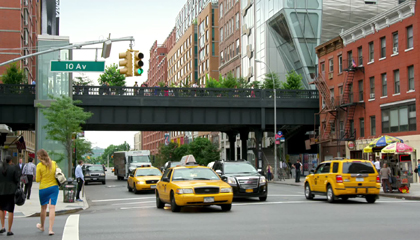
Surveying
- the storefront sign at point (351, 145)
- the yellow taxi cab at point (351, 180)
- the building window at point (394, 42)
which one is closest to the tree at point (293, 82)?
the storefront sign at point (351, 145)

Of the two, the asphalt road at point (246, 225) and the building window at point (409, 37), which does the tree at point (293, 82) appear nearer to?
the building window at point (409, 37)

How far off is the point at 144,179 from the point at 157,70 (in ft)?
429

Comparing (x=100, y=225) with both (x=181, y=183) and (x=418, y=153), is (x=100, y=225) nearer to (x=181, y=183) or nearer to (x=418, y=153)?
(x=181, y=183)

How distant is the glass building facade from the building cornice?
1679 centimetres

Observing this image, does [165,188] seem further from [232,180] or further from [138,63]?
[138,63]

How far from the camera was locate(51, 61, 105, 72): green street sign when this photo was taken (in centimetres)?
2170

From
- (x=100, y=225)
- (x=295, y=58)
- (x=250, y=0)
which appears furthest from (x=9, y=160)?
(x=250, y=0)

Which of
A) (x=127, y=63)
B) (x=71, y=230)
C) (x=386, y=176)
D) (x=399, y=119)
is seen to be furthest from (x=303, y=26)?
(x=71, y=230)

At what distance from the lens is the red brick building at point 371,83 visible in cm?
3831

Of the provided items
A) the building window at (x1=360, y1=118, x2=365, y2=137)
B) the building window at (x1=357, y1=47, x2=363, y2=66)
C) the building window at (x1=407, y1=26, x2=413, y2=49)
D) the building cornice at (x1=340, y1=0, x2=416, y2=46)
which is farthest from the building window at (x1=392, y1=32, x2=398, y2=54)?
the building window at (x1=360, y1=118, x2=365, y2=137)

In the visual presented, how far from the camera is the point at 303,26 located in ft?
214

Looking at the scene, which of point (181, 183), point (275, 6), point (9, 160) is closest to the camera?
point (9, 160)

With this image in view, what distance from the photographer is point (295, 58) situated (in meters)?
67.0

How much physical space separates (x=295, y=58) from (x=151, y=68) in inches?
4206
